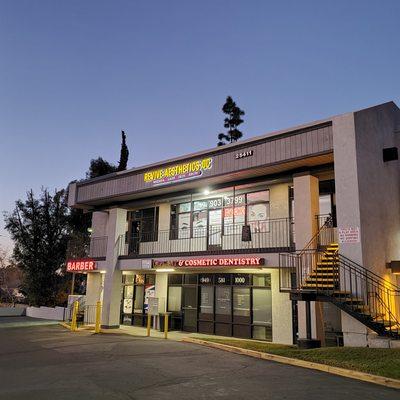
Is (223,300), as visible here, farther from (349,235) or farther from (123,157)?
(123,157)

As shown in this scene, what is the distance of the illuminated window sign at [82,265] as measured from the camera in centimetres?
2315

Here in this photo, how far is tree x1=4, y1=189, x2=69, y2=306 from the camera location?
110 ft

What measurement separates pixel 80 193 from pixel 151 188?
5812mm

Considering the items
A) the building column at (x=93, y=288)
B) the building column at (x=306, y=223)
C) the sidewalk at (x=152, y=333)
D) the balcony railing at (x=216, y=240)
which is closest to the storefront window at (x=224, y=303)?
the sidewalk at (x=152, y=333)

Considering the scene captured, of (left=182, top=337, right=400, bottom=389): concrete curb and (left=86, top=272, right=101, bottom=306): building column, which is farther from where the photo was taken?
(left=86, top=272, right=101, bottom=306): building column

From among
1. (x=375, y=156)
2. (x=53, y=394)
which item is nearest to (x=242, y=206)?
(x=375, y=156)

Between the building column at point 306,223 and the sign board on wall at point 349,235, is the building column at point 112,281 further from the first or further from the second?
the sign board on wall at point 349,235

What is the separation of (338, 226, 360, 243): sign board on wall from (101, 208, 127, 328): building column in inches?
492

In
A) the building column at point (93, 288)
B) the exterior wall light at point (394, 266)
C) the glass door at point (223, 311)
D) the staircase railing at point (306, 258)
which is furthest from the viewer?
the building column at point (93, 288)

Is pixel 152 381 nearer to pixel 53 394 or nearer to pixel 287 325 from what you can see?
pixel 53 394

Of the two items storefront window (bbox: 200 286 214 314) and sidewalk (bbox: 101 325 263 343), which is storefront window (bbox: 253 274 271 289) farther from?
sidewalk (bbox: 101 325 263 343)

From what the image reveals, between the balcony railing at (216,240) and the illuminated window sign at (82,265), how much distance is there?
186 cm

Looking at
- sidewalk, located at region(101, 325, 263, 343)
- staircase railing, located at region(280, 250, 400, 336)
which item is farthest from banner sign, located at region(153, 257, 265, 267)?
sidewalk, located at region(101, 325, 263, 343)

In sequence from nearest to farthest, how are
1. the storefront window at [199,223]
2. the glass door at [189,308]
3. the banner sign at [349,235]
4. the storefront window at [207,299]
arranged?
the banner sign at [349,235] < the storefront window at [207,299] < the glass door at [189,308] < the storefront window at [199,223]
